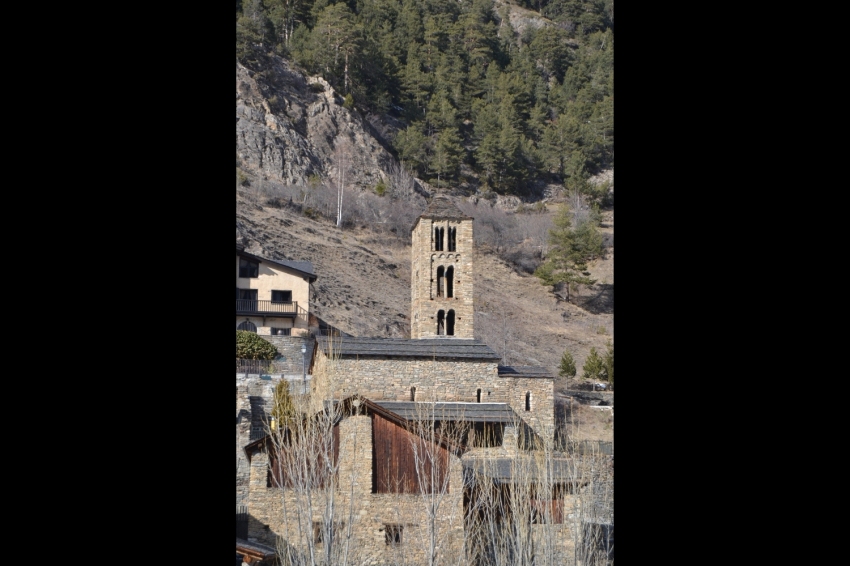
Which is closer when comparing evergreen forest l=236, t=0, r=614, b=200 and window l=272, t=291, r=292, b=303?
window l=272, t=291, r=292, b=303

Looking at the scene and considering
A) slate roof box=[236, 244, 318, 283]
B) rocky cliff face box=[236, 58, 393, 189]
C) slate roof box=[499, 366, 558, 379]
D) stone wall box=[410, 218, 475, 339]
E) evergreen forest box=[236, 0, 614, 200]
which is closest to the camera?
slate roof box=[499, 366, 558, 379]

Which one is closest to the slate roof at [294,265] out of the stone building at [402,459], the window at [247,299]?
the window at [247,299]

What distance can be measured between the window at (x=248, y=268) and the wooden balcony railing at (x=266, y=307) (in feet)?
3.19

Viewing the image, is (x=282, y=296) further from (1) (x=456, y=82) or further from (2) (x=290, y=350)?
(1) (x=456, y=82)

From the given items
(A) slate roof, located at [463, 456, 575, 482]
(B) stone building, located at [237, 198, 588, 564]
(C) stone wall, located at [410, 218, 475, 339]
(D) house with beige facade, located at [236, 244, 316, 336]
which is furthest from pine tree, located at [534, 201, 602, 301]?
(A) slate roof, located at [463, 456, 575, 482]

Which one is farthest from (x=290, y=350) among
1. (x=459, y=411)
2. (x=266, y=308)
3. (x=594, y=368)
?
(x=594, y=368)

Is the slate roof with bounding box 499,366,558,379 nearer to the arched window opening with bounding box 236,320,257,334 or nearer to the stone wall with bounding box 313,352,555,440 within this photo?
the stone wall with bounding box 313,352,555,440

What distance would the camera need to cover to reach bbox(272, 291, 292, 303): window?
35281 millimetres

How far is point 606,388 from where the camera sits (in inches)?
1378

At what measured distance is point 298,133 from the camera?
5591 centimetres

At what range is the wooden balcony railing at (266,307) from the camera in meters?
34.2
